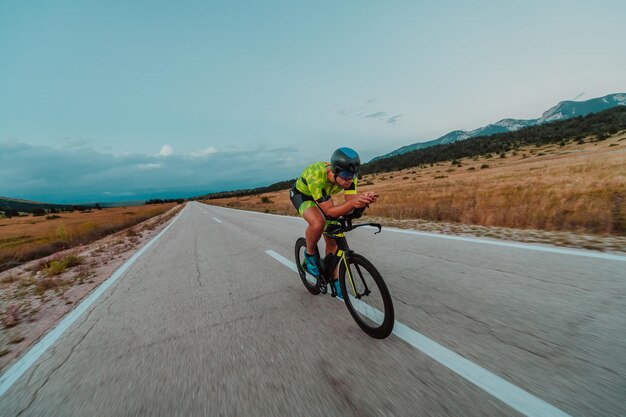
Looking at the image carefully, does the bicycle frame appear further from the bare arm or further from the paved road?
the paved road

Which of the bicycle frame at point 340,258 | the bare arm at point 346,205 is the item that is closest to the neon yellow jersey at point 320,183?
the bare arm at point 346,205

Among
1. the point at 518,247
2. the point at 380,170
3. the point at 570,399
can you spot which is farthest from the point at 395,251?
the point at 380,170

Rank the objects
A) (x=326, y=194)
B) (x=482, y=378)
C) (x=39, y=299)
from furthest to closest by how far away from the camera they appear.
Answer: (x=39, y=299)
(x=326, y=194)
(x=482, y=378)

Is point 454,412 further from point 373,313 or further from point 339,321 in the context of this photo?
point 339,321

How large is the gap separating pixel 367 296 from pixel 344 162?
1.39 metres

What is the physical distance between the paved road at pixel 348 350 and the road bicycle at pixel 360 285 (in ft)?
0.50

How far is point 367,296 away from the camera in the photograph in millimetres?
→ 2900

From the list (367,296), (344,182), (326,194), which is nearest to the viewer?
(367,296)

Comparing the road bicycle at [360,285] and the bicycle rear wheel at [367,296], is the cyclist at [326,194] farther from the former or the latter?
the bicycle rear wheel at [367,296]

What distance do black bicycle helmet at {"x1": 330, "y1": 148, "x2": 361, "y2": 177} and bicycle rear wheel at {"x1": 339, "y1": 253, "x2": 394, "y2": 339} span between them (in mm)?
882

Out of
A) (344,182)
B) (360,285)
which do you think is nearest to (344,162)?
(344,182)

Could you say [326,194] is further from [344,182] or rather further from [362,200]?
[362,200]

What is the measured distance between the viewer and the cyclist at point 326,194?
290cm

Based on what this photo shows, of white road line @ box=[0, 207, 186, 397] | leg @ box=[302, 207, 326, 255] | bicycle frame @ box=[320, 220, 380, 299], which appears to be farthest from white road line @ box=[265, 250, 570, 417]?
white road line @ box=[0, 207, 186, 397]
